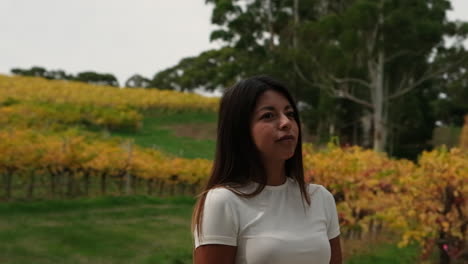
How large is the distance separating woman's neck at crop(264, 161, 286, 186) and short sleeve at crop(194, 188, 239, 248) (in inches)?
5.0

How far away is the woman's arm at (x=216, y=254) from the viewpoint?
4.07 feet

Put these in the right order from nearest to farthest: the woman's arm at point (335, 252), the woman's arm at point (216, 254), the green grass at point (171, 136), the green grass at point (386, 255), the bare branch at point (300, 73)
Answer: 1. the woman's arm at point (216, 254)
2. the woman's arm at point (335, 252)
3. the green grass at point (386, 255)
4. the green grass at point (171, 136)
5. the bare branch at point (300, 73)

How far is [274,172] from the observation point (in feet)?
4.52

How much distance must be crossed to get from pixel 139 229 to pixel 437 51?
11930 millimetres

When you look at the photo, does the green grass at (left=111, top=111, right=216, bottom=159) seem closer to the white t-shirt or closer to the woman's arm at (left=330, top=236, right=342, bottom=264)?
the woman's arm at (left=330, top=236, right=342, bottom=264)

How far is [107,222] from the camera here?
324 inches

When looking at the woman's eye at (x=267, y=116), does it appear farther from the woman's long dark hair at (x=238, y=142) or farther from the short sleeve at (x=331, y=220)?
the short sleeve at (x=331, y=220)

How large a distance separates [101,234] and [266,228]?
656cm

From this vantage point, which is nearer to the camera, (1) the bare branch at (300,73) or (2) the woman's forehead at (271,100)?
(2) the woman's forehead at (271,100)

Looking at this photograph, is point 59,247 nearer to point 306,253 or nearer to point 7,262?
point 7,262

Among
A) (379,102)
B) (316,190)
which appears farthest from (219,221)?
(379,102)

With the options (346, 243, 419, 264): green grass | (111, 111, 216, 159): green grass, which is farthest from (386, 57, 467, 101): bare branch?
(346, 243, 419, 264): green grass

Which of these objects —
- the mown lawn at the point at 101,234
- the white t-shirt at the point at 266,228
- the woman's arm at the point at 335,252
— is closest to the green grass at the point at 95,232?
the mown lawn at the point at 101,234

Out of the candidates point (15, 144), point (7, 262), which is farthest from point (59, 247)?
point (15, 144)
